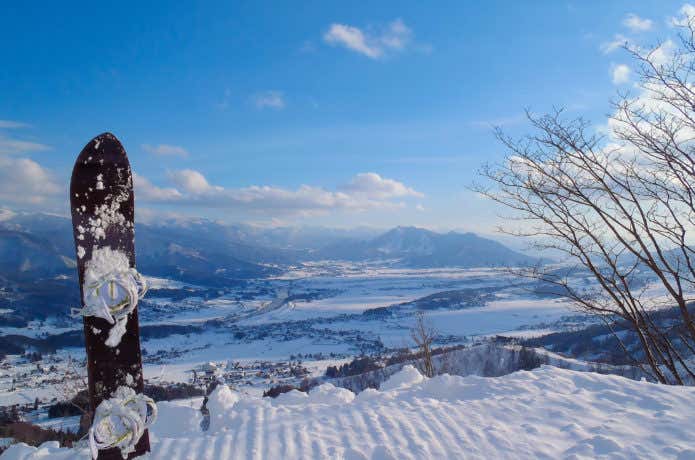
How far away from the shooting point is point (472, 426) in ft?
12.1

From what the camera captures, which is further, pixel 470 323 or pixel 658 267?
pixel 470 323

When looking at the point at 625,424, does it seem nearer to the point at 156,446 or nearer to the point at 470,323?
the point at 156,446

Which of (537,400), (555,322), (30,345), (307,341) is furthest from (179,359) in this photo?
(555,322)

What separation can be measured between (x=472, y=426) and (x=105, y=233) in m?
3.68

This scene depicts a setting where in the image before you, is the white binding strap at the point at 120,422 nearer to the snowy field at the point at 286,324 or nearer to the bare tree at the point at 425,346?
the bare tree at the point at 425,346

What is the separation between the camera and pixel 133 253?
2900mm

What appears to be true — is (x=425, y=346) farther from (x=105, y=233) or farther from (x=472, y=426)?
(x=105, y=233)

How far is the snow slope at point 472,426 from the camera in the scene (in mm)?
3199

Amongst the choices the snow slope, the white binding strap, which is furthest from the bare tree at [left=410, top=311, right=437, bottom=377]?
the white binding strap

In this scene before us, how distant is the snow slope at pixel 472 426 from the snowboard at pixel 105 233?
3.97ft

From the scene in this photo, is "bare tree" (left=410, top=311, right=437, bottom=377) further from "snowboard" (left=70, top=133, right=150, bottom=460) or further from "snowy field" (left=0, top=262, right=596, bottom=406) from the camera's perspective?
"snowy field" (left=0, top=262, right=596, bottom=406)

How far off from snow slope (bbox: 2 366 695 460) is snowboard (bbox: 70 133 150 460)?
121 cm

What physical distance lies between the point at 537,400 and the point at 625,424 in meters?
0.86

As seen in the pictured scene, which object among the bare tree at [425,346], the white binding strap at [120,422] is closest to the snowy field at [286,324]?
the bare tree at [425,346]
